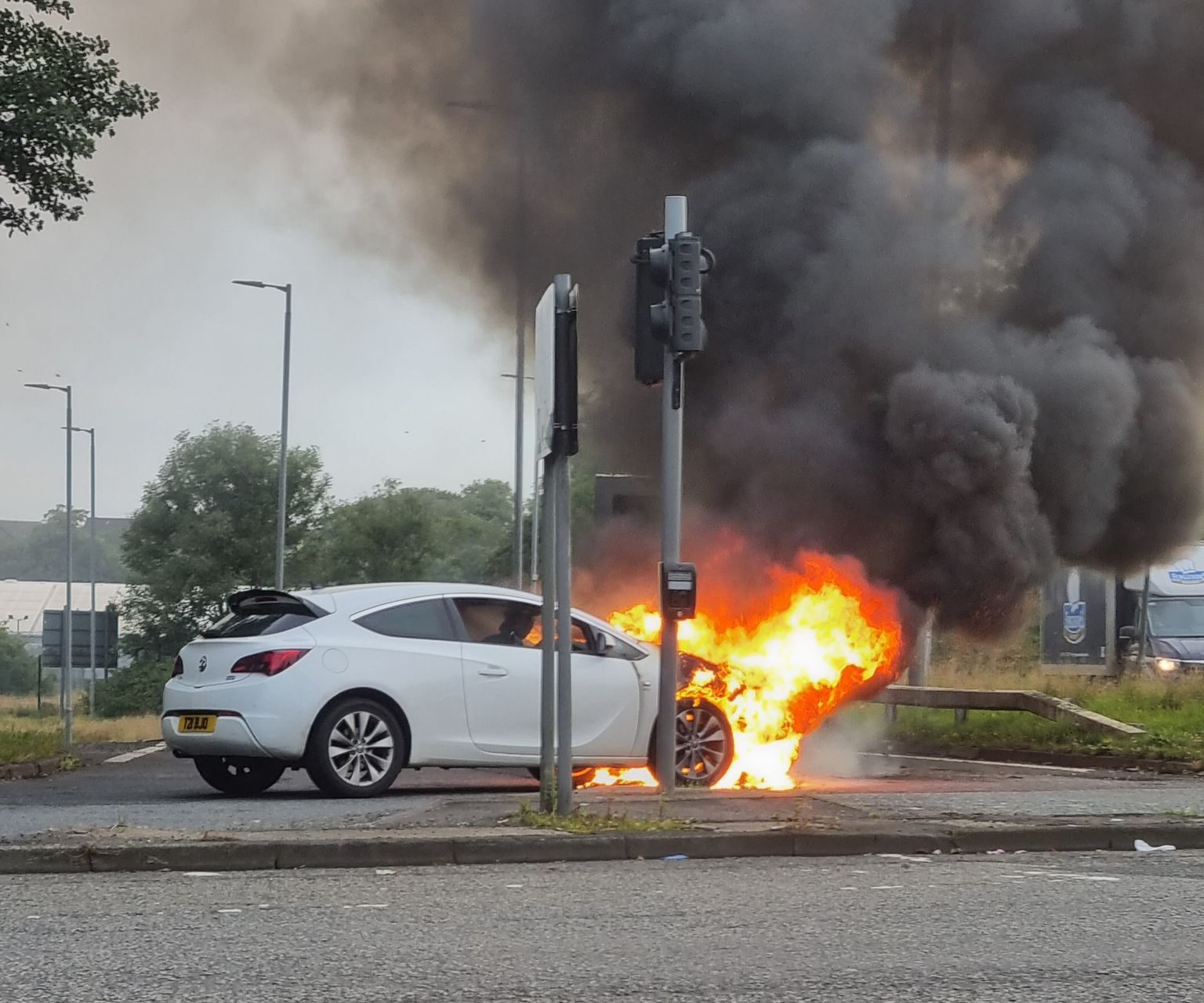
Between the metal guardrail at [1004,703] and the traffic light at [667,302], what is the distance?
7.82 m

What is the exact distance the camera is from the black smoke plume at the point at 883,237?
61.3 feet

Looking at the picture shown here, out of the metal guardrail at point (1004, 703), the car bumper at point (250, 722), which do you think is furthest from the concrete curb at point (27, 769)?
the metal guardrail at point (1004, 703)

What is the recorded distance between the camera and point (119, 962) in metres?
5.58

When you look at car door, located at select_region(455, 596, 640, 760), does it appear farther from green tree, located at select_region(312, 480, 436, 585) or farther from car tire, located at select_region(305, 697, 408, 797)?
green tree, located at select_region(312, 480, 436, 585)

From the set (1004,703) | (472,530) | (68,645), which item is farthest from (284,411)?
(472,530)

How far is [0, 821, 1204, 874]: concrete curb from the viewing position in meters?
7.77

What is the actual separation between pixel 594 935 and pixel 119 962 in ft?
5.03

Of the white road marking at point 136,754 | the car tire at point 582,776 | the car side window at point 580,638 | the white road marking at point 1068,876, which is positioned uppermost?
the car side window at point 580,638

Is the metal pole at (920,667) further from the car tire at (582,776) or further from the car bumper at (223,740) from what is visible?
the car bumper at (223,740)

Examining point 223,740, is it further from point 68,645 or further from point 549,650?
point 68,645

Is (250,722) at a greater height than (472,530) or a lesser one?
lesser

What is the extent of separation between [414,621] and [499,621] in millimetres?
633

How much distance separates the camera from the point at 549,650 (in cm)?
955

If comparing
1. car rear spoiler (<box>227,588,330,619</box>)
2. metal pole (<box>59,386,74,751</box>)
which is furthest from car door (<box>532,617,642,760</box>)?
metal pole (<box>59,386,74,751</box>)
